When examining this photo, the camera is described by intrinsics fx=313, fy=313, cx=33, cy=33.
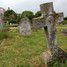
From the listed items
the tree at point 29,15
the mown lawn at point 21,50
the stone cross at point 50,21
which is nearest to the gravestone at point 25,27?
the mown lawn at point 21,50

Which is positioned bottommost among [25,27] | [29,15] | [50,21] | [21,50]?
[21,50]

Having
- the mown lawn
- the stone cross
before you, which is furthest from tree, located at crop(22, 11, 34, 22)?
the stone cross

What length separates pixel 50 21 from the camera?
13047 mm

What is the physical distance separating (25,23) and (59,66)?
13309mm

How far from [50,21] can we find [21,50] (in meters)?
5.38

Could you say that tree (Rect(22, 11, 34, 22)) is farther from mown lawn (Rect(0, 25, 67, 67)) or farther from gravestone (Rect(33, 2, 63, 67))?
gravestone (Rect(33, 2, 63, 67))

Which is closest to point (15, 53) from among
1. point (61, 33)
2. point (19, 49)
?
point (19, 49)

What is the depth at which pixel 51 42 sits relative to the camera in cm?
1309

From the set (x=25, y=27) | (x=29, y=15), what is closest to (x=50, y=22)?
(x=25, y=27)

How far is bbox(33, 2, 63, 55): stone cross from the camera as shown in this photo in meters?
12.9

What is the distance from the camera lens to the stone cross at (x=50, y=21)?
12.9 m

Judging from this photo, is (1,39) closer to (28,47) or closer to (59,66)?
(28,47)

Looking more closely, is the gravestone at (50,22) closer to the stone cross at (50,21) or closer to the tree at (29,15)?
the stone cross at (50,21)

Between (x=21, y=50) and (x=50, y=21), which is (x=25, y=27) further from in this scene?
(x=50, y=21)
